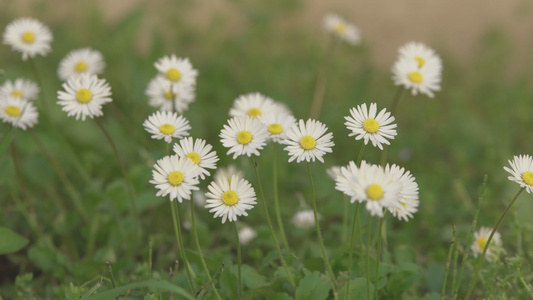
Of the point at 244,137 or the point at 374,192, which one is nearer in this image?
the point at 374,192

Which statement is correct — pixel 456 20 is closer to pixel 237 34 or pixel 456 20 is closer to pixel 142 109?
pixel 237 34

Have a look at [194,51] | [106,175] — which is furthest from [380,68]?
[106,175]

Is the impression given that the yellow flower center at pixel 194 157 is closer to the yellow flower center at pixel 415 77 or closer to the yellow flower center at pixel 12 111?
the yellow flower center at pixel 12 111

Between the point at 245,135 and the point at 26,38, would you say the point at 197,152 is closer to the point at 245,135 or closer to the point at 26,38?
the point at 245,135

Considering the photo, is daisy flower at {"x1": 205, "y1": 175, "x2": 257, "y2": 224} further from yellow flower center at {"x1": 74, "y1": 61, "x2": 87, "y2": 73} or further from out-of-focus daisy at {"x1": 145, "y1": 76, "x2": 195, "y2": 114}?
yellow flower center at {"x1": 74, "y1": 61, "x2": 87, "y2": 73}

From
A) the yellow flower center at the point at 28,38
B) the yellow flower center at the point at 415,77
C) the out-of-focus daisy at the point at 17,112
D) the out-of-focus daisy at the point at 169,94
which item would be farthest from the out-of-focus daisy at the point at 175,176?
the yellow flower center at the point at 28,38

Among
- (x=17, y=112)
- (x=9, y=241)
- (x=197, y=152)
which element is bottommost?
(x=9, y=241)

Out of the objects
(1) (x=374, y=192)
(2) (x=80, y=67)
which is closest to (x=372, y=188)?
(1) (x=374, y=192)
